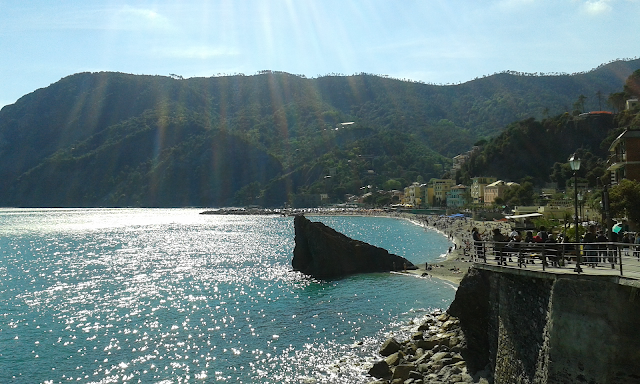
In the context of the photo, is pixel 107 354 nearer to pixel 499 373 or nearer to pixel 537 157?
pixel 499 373

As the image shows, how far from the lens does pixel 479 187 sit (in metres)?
120

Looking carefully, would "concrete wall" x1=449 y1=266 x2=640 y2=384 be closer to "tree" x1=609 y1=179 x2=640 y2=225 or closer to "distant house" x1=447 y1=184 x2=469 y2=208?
"tree" x1=609 y1=179 x2=640 y2=225

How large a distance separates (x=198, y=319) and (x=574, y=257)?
2230 centimetres

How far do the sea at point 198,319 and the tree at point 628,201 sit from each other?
1123 centimetres

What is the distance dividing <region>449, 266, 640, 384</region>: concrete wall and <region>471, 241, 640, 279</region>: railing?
527 mm

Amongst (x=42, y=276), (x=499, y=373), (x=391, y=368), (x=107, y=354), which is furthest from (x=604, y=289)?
(x=42, y=276)

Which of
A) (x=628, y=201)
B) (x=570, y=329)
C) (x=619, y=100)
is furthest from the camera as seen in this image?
(x=619, y=100)

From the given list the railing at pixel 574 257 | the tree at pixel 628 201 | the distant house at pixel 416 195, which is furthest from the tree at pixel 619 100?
the railing at pixel 574 257

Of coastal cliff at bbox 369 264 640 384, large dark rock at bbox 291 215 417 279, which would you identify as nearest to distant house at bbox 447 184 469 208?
large dark rock at bbox 291 215 417 279

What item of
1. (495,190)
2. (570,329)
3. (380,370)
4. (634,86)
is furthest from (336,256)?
(634,86)

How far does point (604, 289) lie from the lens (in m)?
9.89

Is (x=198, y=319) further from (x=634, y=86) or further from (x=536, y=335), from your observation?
(x=634, y=86)

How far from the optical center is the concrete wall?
31.1 ft

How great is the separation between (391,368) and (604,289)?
11015 mm
